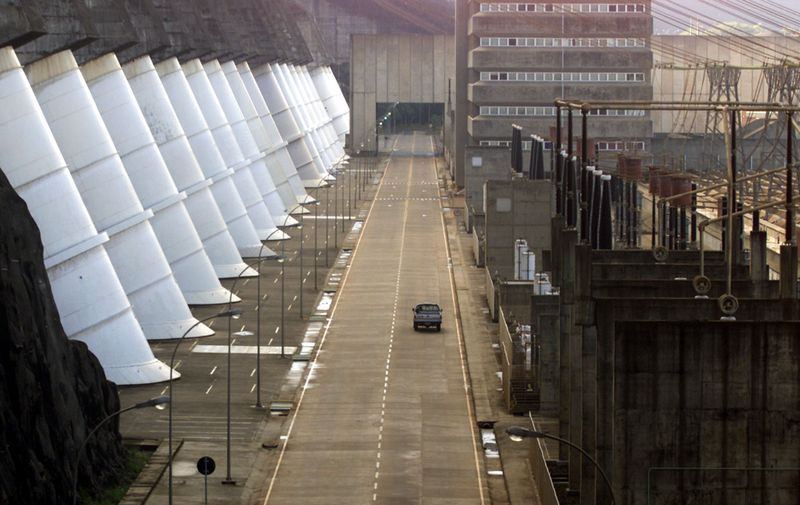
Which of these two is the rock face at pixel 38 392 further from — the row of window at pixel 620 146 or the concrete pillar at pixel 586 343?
the row of window at pixel 620 146

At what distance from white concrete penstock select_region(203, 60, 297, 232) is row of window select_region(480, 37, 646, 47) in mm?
28359

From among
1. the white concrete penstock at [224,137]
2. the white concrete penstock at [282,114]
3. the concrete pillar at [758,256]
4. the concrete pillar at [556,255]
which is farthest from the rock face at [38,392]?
the white concrete penstock at [282,114]

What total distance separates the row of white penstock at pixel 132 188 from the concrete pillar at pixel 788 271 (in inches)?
1099

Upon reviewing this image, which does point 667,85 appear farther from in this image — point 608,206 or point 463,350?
point 608,206

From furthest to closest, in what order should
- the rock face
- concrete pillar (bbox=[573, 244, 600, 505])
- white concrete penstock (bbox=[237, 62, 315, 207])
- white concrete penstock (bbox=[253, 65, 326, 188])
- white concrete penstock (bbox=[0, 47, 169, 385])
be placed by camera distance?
white concrete penstock (bbox=[253, 65, 326, 188]) < white concrete penstock (bbox=[237, 62, 315, 207]) < white concrete penstock (bbox=[0, 47, 169, 385]) < concrete pillar (bbox=[573, 244, 600, 505]) < the rock face

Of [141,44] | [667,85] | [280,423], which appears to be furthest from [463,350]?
[667,85]

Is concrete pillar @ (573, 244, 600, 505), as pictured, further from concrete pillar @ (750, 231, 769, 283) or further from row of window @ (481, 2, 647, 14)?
row of window @ (481, 2, 647, 14)

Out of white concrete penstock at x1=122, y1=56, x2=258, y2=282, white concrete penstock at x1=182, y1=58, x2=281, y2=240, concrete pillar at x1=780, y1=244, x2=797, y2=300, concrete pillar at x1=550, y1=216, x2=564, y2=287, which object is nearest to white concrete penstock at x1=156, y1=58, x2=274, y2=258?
white concrete penstock at x1=122, y1=56, x2=258, y2=282

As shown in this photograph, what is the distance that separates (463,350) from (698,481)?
3885cm

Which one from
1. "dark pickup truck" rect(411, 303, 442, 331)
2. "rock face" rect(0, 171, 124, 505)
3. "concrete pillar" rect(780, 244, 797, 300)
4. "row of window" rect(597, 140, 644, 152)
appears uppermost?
"concrete pillar" rect(780, 244, 797, 300)

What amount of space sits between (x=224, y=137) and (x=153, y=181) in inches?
1081

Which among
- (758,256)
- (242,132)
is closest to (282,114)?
(242,132)

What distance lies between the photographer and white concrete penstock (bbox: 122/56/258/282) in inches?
3487

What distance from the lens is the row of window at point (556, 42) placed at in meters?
144
